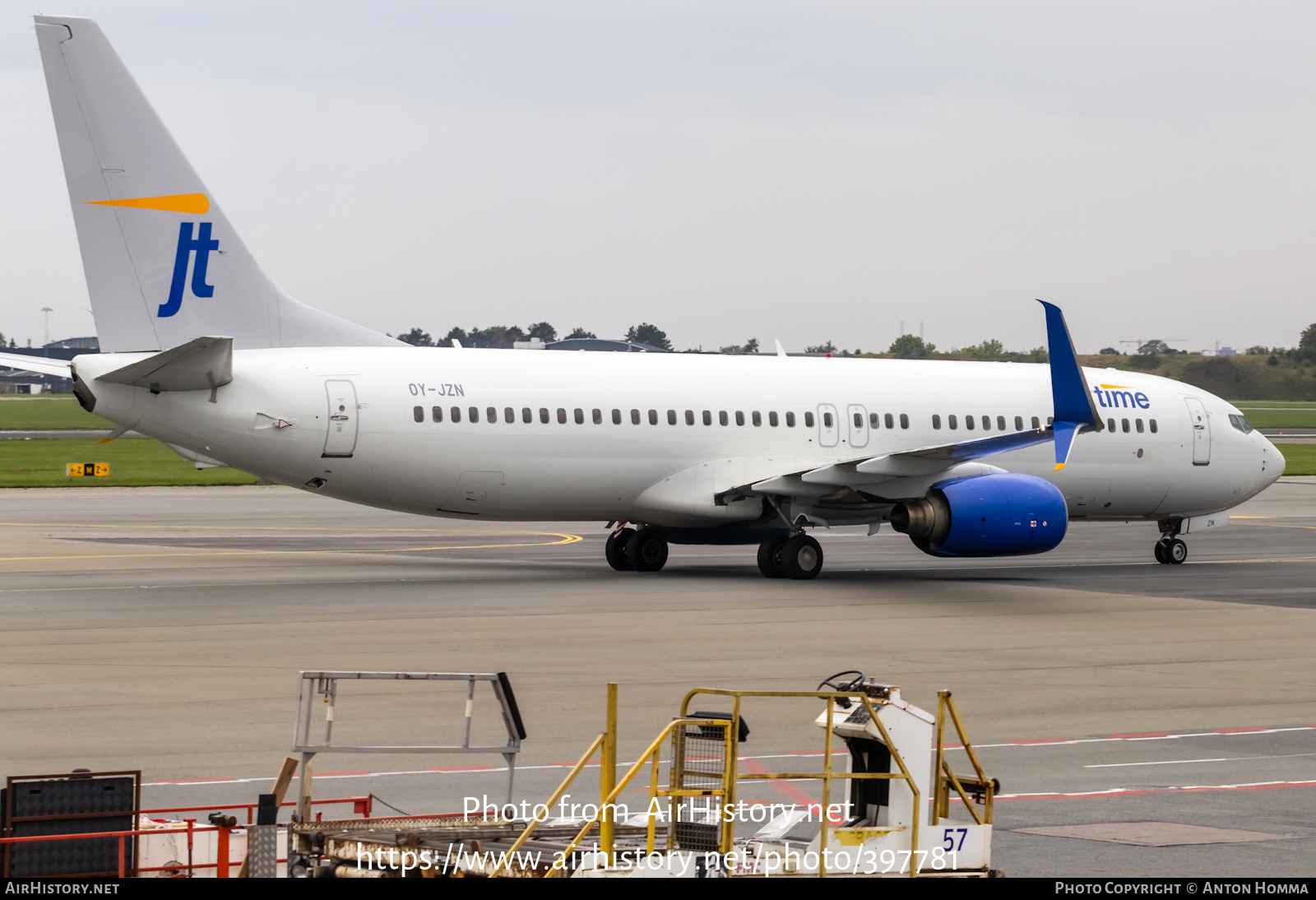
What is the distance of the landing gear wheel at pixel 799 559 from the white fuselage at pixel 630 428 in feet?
3.67

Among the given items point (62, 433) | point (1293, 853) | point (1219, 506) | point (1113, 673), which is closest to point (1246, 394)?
point (62, 433)

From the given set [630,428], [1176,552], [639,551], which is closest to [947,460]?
[630,428]

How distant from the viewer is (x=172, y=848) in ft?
30.6

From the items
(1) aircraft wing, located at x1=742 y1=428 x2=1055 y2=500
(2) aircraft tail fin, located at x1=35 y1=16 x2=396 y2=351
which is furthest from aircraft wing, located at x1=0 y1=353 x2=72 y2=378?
(1) aircraft wing, located at x1=742 y1=428 x2=1055 y2=500

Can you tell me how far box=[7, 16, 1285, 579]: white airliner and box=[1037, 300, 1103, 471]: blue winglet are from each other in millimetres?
42

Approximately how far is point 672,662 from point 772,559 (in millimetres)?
11172

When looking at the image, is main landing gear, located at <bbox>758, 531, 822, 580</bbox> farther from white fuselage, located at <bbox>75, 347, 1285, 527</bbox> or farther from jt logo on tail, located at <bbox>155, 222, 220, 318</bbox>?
jt logo on tail, located at <bbox>155, 222, 220, 318</bbox>

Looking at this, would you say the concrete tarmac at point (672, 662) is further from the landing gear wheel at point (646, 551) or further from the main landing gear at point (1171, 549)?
the landing gear wheel at point (646, 551)

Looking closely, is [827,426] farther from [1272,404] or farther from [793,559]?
[1272,404]

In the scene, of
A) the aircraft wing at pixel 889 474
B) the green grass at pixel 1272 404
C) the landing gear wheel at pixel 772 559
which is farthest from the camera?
the green grass at pixel 1272 404

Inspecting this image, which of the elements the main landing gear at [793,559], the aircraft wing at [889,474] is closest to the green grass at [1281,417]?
the aircraft wing at [889,474]

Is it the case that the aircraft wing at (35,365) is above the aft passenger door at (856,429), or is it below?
above

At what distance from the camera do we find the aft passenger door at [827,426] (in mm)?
32812

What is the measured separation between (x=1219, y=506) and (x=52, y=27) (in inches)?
1046
